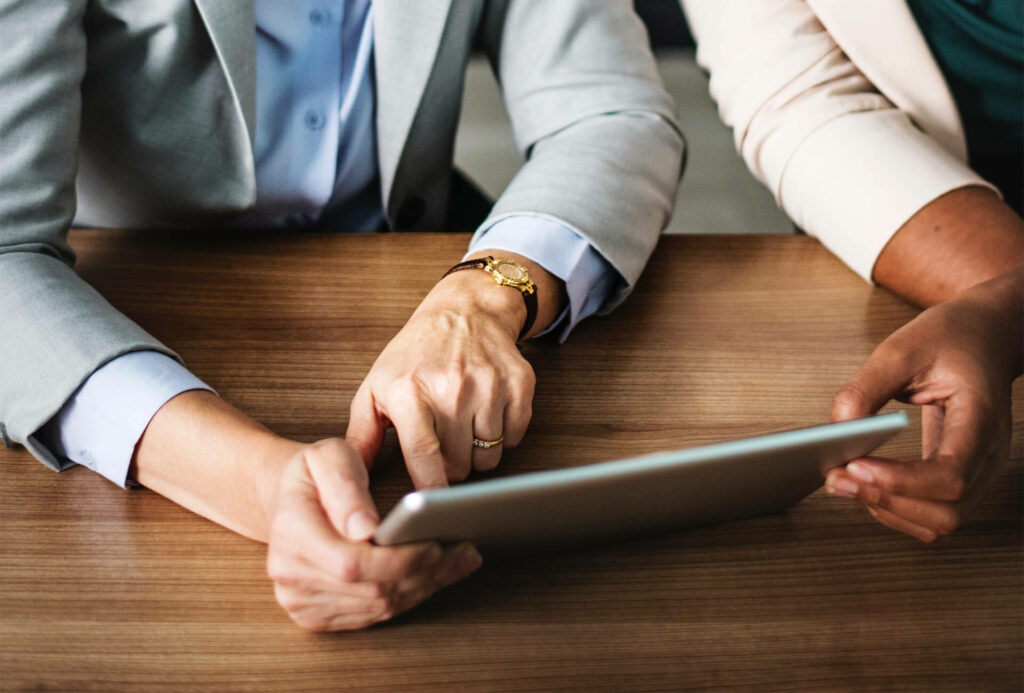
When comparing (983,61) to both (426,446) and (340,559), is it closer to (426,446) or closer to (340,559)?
(426,446)

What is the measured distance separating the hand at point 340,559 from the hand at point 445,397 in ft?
0.23

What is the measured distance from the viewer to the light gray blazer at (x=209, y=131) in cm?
59

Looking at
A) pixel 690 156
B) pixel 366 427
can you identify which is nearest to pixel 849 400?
pixel 366 427

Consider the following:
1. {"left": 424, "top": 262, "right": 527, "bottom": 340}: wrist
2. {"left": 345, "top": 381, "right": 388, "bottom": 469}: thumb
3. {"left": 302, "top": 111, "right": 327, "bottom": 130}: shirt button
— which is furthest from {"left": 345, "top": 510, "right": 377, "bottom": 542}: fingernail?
{"left": 302, "top": 111, "right": 327, "bottom": 130}: shirt button

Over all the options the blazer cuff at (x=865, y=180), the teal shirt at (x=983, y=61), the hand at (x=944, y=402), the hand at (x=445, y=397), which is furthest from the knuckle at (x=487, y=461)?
the teal shirt at (x=983, y=61)

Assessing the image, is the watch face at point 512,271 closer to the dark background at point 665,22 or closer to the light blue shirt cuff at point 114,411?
the light blue shirt cuff at point 114,411

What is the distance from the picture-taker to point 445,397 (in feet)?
1.80

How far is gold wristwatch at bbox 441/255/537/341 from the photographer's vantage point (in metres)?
0.66

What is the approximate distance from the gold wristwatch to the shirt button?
29 centimetres

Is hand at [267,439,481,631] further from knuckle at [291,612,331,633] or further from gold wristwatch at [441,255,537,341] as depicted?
gold wristwatch at [441,255,537,341]

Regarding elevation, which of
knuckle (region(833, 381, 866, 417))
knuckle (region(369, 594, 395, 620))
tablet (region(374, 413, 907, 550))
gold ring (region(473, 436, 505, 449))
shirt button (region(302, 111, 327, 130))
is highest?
tablet (region(374, 413, 907, 550))

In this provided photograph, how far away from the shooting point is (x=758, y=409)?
2.05 feet

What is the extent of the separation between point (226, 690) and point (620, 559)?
234 mm

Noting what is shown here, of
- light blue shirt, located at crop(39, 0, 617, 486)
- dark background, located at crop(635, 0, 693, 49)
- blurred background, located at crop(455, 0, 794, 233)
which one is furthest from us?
blurred background, located at crop(455, 0, 794, 233)
